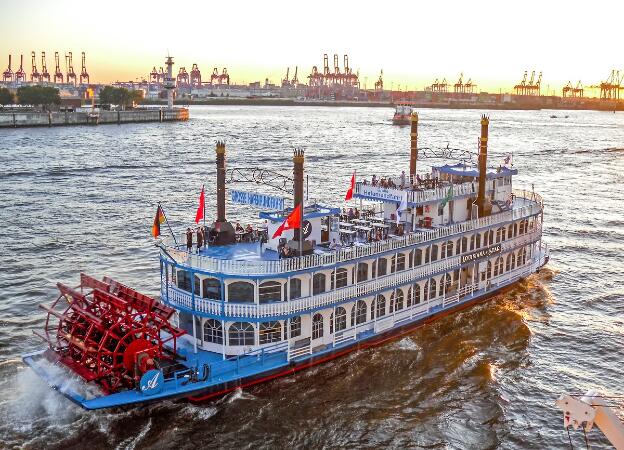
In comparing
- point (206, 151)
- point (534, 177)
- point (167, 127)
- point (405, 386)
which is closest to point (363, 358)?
point (405, 386)

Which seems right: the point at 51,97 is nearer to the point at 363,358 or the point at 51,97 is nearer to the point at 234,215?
the point at 234,215

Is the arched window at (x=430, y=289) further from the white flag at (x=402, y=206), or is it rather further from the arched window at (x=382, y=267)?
the white flag at (x=402, y=206)

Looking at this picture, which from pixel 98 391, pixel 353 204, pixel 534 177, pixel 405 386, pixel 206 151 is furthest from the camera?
pixel 206 151

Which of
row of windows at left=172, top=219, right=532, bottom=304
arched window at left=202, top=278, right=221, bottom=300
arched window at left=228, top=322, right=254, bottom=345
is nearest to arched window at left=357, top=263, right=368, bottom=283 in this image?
row of windows at left=172, top=219, right=532, bottom=304

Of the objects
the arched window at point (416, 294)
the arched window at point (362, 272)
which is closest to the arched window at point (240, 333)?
the arched window at point (362, 272)

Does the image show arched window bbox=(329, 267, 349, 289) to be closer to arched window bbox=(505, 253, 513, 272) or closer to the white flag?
the white flag
